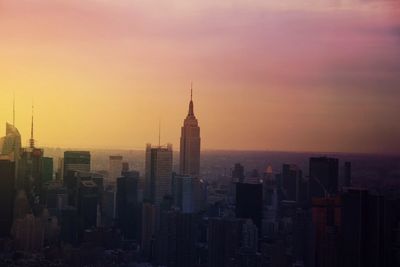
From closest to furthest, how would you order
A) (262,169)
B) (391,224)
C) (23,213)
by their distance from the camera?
1. (391,224)
2. (262,169)
3. (23,213)

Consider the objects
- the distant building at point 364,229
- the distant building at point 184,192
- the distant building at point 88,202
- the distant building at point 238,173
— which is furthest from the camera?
the distant building at point 88,202

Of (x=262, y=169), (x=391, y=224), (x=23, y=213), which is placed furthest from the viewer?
(x=23, y=213)

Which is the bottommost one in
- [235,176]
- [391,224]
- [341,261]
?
[341,261]

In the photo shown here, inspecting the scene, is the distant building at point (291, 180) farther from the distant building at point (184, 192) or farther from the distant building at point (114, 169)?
the distant building at point (114, 169)

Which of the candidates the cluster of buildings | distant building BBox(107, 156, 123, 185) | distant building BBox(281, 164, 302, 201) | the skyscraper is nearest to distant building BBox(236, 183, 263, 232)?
the cluster of buildings

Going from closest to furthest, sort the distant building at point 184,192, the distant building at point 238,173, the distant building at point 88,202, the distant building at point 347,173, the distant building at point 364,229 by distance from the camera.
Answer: the distant building at point 364,229 → the distant building at point 347,173 → the distant building at point 238,173 → the distant building at point 184,192 → the distant building at point 88,202

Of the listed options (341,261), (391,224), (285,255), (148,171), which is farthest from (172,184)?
(391,224)

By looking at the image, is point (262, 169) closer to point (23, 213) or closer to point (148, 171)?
point (148, 171)

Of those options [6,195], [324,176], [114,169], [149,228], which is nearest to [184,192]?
[149,228]

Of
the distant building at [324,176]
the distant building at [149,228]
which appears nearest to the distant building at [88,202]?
the distant building at [149,228]
